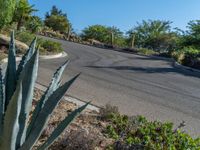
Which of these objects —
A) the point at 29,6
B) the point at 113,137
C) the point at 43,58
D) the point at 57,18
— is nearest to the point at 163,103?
the point at 113,137

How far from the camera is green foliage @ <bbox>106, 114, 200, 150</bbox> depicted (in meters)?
4.86

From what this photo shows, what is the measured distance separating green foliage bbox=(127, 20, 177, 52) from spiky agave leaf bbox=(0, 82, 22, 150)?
48722 millimetres

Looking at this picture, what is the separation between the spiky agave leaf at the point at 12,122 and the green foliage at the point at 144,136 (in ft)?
7.42

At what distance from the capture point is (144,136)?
528 cm

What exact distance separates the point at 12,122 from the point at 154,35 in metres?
54.5

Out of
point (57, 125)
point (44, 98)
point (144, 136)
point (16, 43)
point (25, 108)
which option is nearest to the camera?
point (25, 108)

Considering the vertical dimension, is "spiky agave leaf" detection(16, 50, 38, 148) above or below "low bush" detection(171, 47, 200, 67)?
above

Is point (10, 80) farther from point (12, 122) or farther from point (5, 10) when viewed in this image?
point (5, 10)

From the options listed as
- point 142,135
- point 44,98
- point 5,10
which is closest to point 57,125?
point 44,98

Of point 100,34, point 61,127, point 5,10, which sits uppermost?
point 5,10

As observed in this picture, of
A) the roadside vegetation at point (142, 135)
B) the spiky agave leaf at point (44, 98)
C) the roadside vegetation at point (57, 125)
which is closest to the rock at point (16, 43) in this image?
the roadside vegetation at point (57, 125)

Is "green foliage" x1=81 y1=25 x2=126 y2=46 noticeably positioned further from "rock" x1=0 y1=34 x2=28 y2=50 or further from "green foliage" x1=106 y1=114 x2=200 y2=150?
"green foliage" x1=106 y1=114 x2=200 y2=150

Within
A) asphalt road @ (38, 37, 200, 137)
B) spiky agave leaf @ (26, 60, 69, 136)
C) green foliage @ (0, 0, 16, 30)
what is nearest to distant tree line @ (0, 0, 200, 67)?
green foliage @ (0, 0, 16, 30)

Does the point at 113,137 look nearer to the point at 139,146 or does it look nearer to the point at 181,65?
the point at 139,146
